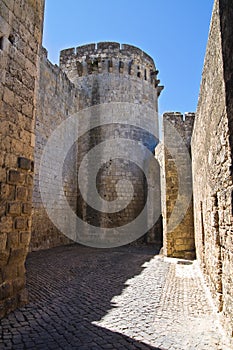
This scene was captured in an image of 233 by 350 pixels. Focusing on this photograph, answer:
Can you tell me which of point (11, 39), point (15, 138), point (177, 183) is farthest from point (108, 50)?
point (15, 138)

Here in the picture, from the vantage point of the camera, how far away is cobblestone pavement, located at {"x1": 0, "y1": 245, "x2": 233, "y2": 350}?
257 centimetres

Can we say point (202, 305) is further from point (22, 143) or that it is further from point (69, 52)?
point (69, 52)

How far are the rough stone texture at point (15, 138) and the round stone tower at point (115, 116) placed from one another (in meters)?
8.51

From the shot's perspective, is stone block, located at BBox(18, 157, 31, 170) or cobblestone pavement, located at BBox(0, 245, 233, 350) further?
stone block, located at BBox(18, 157, 31, 170)

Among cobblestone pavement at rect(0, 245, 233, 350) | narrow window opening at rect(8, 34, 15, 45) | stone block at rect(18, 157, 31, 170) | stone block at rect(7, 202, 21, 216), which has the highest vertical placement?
narrow window opening at rect(8, 34, 15, 45)

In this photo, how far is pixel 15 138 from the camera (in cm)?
344

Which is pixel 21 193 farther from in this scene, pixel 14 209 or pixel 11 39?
pixel 11 39

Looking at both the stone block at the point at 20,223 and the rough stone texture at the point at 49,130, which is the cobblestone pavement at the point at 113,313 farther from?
the rough stone texture at the point at 49,130

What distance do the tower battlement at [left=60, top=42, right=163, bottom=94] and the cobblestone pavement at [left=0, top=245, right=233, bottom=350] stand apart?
444 inches

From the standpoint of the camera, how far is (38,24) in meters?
4.00

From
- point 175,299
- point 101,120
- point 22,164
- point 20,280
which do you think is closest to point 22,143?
point 22,164

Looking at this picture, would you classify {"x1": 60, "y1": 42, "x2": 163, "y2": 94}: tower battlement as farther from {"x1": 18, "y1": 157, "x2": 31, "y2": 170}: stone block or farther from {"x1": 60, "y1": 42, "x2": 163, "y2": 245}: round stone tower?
{"x1": 18, "y1": 157, "x2": 31, "y2": 170}: stone block

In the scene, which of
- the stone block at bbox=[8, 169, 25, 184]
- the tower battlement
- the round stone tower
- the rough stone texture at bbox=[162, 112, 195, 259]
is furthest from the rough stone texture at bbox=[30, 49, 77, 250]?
the stone block at bbox=[8, 169, 25, 184]

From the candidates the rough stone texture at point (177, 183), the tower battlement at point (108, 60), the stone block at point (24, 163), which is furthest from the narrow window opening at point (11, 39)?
the tower battlement at point (108, 60)
